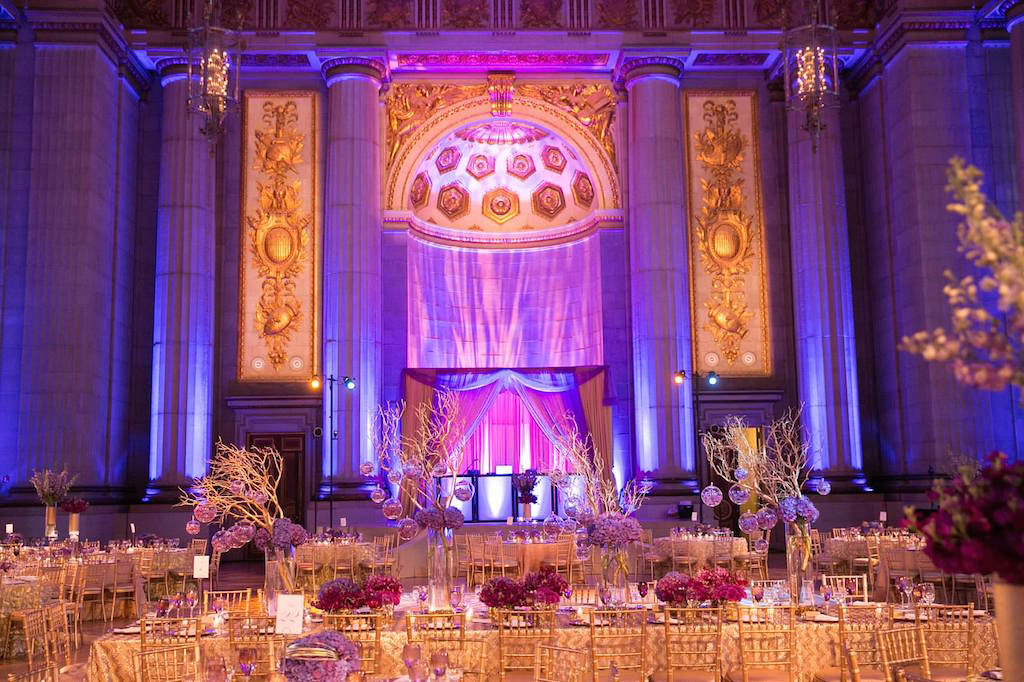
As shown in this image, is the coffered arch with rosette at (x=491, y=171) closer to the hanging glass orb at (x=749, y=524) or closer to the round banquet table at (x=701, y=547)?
the round banquet table at (x=701, y=547)

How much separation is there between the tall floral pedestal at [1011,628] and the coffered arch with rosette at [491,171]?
18323mm

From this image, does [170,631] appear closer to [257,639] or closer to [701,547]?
[257,639]

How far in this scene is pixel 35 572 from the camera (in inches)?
410

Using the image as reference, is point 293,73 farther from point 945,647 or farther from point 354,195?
point 945,647

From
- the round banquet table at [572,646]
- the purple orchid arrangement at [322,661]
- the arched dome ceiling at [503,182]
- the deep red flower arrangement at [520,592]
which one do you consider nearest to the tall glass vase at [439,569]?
the round banquet table at [572,646]

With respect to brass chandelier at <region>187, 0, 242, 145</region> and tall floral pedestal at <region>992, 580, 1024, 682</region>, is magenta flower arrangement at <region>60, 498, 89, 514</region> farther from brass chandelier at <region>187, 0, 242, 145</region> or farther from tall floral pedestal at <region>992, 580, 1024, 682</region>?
tall floral pedestal at <region>992, 580, 1024, 682</region>

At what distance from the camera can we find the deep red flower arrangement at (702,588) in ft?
21.0

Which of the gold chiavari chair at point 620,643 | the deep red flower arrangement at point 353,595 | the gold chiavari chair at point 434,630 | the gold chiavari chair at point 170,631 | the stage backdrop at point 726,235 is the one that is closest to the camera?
the deep red flower arrangement at point 353,595

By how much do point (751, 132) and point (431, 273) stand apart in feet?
26.0

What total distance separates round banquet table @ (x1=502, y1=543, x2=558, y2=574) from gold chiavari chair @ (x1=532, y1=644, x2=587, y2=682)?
6904mm

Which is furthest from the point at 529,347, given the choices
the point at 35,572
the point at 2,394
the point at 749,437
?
the point at 35,572

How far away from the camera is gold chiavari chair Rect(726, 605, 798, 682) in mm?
6273

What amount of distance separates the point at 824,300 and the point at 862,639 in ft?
42.6

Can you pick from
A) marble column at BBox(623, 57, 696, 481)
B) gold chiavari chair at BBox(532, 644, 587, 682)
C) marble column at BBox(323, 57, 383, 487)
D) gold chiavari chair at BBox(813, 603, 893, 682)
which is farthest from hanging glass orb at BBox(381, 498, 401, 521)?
marble column at BBox(623, 57, 696, 481)
